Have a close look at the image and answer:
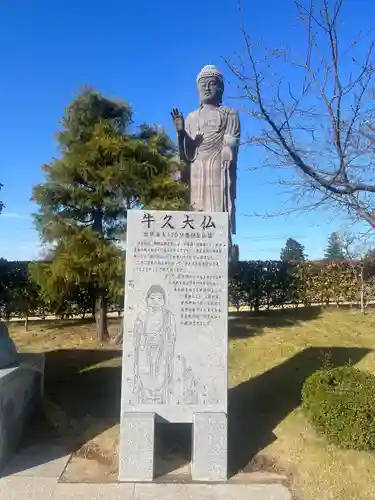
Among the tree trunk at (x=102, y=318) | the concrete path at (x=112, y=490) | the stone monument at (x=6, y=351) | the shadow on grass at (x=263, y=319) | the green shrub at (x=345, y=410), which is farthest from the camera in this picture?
the shadow on grass at (x=263, y=319)

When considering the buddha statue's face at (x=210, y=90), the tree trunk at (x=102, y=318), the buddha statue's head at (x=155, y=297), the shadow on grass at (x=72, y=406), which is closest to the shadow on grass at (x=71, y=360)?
the shadow on grass at (x=72, y=406)

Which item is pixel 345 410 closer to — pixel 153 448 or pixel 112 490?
pixel 153 448

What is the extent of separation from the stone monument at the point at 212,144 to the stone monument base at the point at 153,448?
10.4ft

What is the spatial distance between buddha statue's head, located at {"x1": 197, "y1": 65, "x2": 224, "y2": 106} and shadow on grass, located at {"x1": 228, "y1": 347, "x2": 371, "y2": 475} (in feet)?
13.3

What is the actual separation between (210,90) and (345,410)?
4.49m

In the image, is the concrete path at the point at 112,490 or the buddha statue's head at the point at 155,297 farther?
the buddha statue's head at the point at 155,297

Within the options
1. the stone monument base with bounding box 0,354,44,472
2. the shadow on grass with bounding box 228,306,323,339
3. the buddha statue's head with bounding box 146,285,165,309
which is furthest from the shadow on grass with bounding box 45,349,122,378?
the buddha statue's head with bounding box 146,285,165,309

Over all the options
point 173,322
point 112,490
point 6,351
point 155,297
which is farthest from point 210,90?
point 112,490

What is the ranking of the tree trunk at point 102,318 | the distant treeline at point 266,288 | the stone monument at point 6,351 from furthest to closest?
the distant treeline at point 266,288 < the tree trunk at point 102,318 < the stone monument at point 6,351

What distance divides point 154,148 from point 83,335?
13.9 ft

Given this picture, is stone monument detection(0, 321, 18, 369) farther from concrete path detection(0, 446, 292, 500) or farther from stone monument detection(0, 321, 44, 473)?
concrete path detection(0, 446, 292, 500)

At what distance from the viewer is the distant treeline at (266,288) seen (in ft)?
35.5

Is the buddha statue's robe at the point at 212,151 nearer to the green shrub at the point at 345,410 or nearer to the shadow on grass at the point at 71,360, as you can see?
the green shrub at the point at 345,410

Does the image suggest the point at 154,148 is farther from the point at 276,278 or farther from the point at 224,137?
the point at 276,278
